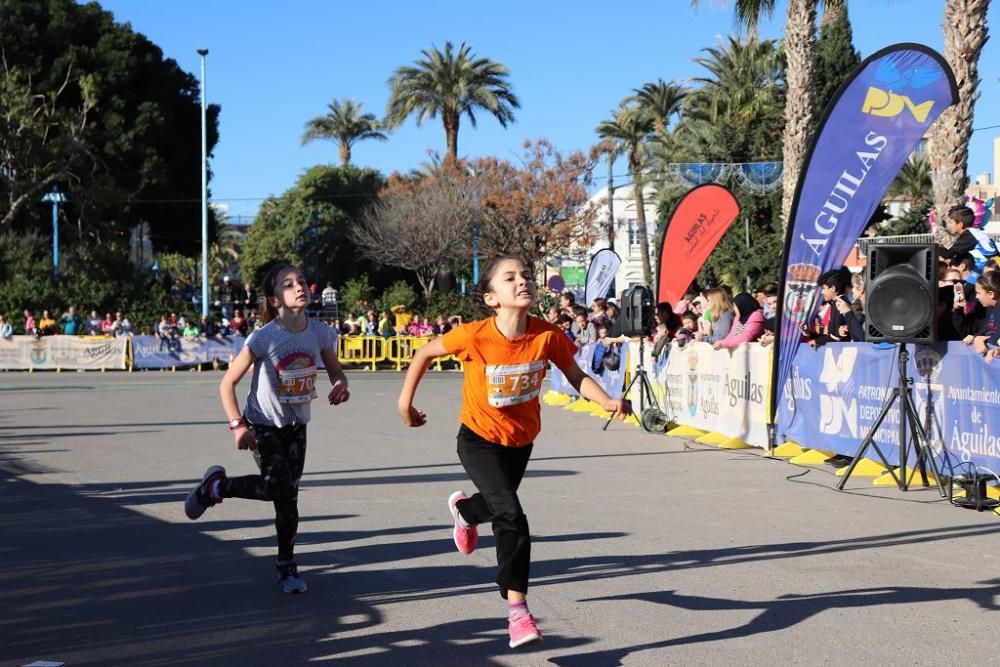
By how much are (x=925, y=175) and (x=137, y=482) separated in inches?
1918

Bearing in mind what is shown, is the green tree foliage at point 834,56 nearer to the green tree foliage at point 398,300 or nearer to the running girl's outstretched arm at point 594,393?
the green tree foliage at point 398,300

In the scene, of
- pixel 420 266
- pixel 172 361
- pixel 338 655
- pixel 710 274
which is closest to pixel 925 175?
pixel 710 274

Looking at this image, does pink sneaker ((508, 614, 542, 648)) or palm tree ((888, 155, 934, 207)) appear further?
palm tree ((888, 155, 934, 207))

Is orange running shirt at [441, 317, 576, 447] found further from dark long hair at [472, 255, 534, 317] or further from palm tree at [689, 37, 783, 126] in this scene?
palm tree at [689, 37, 783, 126]

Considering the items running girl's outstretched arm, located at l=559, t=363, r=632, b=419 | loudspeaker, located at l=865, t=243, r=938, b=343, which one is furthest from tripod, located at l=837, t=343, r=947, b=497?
running girl's outstretched arm, located at l=559, t=363, r=632, b=419

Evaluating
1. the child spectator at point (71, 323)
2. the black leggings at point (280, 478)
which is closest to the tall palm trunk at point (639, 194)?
the child spectator at point (71, 323)

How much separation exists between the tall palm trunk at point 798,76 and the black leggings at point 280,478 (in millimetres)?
17095

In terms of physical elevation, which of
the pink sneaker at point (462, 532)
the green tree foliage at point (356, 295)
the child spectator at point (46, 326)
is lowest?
the pink sneaker at point (462, 532)

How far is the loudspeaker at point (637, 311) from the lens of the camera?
15.2 meters

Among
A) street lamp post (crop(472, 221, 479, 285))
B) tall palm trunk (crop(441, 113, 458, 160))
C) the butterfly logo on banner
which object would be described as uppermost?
tall palm trunk (crop(441, 113, 458, 160))

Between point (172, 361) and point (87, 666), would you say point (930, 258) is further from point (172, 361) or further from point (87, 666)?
point (172, 361)

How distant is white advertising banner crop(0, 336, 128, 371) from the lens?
34.2 meters

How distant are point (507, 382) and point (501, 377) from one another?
0.12 ft

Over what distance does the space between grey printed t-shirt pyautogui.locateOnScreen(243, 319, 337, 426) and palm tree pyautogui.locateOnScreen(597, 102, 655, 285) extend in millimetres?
50931
